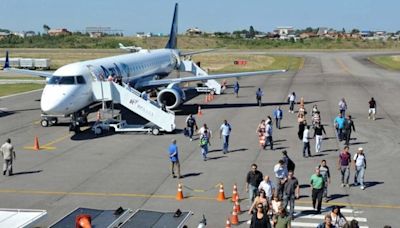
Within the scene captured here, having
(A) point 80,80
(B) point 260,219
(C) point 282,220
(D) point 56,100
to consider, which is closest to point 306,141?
(C) point 282,220

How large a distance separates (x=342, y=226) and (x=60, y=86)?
19.8m

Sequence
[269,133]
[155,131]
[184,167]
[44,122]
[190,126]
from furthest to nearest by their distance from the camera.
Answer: [44,122]
[155,131]
[190,126]
[269,133]
[184,167]

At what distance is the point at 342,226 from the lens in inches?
499

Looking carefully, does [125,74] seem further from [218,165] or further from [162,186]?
[162,186]

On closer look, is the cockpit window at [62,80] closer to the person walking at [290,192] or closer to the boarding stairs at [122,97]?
the boarding stairs at [122,97]

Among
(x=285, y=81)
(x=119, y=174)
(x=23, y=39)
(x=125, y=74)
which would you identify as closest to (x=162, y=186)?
(x=119, y=174)

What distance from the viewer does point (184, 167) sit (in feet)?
73.0

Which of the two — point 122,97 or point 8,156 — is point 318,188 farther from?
point 122,97

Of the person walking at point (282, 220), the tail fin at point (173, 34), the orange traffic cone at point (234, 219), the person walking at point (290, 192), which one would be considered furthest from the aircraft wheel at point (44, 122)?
the tail fin at point (173, 34)

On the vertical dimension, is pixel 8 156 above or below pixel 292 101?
below

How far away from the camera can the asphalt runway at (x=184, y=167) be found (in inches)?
680

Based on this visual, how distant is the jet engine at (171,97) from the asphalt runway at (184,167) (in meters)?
0.91

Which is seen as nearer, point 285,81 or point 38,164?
point 38,164

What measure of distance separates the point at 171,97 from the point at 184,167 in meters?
14.3
